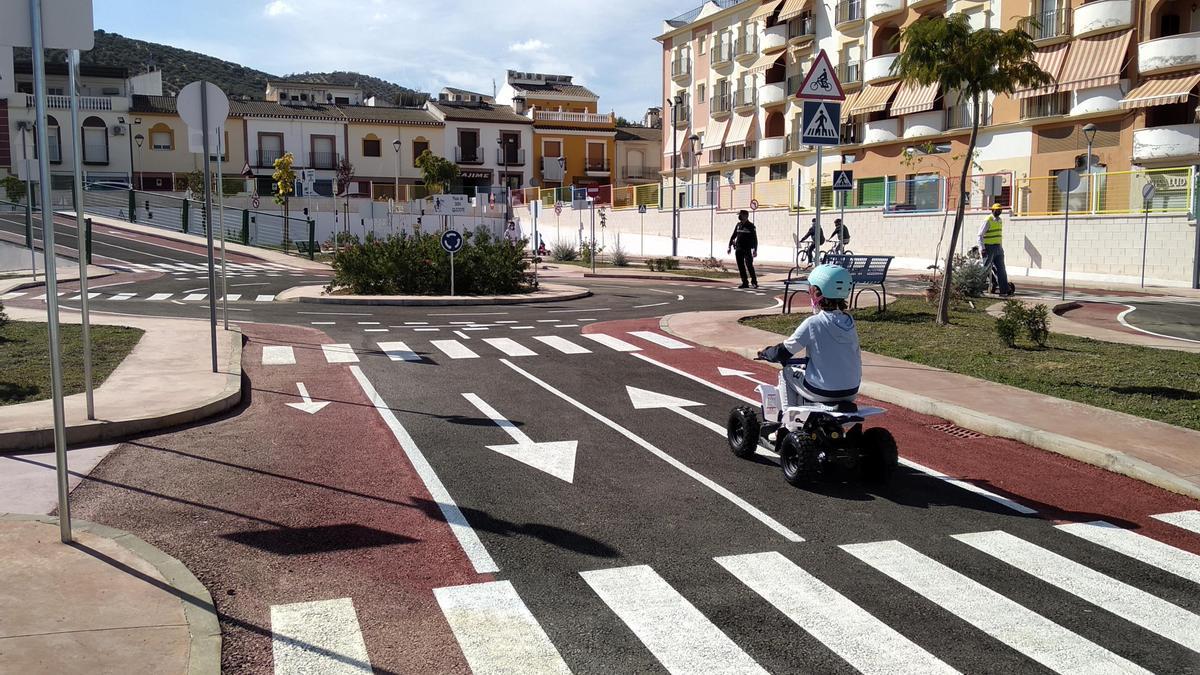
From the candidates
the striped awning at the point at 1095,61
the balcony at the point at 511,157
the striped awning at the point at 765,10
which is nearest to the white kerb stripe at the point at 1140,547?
the striped awning at the point at 1095,61

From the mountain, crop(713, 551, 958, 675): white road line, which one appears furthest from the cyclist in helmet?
the mountain

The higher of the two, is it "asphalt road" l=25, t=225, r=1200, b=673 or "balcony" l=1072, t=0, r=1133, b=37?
"balcony" l=1072, t=0, r=1133, b=37

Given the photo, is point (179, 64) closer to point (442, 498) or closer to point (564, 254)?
point (564, 254)

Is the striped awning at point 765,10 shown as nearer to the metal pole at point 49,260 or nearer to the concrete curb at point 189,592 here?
the metal pole at point 49,260

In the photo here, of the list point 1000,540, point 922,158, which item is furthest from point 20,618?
point 922,158

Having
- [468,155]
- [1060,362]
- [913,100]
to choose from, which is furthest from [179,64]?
[1060,362]

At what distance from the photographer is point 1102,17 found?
113ft

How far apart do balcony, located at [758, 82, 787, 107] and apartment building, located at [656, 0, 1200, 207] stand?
8 cm

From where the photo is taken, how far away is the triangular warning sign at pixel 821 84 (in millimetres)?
11102

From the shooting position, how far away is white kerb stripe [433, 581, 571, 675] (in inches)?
162

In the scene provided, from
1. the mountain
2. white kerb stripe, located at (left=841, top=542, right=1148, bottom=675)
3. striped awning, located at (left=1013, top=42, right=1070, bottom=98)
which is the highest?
the mountain

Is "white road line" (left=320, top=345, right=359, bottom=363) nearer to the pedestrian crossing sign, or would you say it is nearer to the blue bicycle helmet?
the pedestrian crossing sign

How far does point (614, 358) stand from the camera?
13023 millimetres

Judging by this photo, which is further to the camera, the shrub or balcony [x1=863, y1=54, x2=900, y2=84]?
balcony [x1=863, y1=54, x2=900, y2=84]
